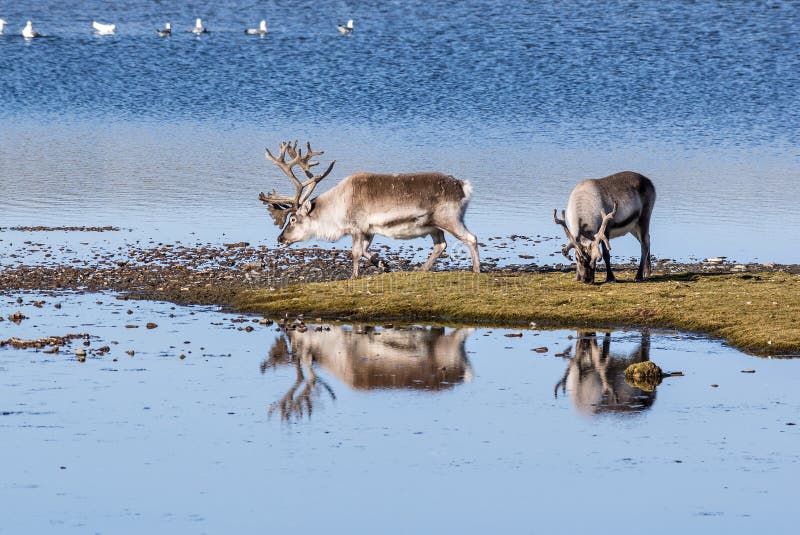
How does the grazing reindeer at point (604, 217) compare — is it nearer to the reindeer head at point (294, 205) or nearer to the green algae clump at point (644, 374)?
the reindeer head at point (294, 205)

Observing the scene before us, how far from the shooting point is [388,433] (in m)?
11.6

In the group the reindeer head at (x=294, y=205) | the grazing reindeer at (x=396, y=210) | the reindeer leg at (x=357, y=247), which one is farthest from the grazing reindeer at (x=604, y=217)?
the reindeer head at (x=294, y=205)

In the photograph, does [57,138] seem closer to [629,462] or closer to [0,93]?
[0,93]

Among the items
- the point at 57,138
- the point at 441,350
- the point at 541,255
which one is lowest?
the point at 441,350

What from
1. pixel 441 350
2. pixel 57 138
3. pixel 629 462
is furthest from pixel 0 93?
pixel 629 462

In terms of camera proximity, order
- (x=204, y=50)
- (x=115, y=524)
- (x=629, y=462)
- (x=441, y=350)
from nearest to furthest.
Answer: (x=115, y=524), (x=629, y=462), (x=441, y=350), (x=204, y=50)

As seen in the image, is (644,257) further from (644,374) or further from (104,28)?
(104,28)

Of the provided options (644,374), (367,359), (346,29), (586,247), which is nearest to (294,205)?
(586,247)

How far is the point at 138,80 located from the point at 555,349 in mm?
34470

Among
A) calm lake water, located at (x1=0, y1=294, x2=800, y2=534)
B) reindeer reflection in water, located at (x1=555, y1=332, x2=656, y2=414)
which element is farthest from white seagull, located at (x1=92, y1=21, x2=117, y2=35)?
reindeer reflection in water, located at (x1=555, y1=332, x2=656, y2=414)

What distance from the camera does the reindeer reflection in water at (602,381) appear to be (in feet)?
41.2

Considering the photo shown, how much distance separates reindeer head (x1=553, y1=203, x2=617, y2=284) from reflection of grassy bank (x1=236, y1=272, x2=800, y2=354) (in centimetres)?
19

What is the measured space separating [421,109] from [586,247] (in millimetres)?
23820

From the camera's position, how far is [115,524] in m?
9.38
